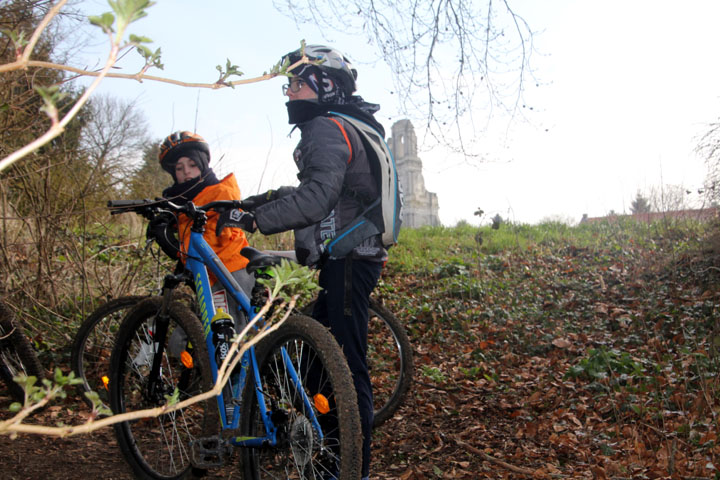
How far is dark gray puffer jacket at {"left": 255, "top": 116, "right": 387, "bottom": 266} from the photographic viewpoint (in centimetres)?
302

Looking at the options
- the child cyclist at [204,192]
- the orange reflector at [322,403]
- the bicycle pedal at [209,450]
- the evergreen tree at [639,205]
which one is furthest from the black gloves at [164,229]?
the evergreen tree at [639,205]

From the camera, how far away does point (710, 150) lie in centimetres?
836

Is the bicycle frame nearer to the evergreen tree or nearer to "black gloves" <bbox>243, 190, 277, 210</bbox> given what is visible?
"black gloves" <bbox>243, 190, 277, 210</bbox>

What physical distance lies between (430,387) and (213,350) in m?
2.82

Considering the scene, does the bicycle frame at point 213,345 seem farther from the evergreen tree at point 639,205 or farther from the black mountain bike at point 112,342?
the evergreen tree at point 639,205

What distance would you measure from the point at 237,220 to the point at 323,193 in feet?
1.58

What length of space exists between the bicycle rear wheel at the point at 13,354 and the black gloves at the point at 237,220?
216 centimetres

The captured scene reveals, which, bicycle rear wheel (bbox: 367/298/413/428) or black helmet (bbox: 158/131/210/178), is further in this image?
bicycle rear wheel (bbox: 367/298/413/428)

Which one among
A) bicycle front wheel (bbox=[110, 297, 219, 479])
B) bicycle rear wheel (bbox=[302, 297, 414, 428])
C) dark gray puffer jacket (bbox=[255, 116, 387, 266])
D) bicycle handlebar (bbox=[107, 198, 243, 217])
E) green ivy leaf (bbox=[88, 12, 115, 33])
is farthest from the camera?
bicycle rear wheel (bbox=[302, 297, 414, 428])

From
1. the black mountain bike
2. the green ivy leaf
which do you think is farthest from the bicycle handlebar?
the green ivy leaf

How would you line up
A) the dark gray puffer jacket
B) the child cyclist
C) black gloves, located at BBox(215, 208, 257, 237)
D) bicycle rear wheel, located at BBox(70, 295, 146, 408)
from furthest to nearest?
bicycle rear wheel, located at BBox(70, 295, 146, 408)
the child cyclist
black gloves, located at BBox(215, 208, 257, 237)
the dark gray puffer jacket

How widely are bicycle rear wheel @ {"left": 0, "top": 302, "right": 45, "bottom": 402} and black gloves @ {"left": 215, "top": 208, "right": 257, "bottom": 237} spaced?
2160mm

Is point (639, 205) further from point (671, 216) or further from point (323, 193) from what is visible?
point (323, 193)

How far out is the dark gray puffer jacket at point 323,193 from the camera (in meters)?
3.02
